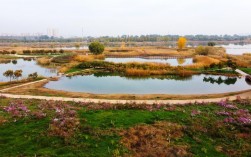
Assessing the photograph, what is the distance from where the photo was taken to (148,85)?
34.6 metres

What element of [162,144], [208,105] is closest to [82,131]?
[162,144]

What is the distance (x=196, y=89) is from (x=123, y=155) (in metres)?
20.7

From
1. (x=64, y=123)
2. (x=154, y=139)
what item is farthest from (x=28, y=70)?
(x=154, y=139)

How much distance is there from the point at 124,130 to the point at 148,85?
1848cm

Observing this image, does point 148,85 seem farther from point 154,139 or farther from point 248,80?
point 154,139

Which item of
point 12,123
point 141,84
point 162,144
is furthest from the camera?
point 141,84

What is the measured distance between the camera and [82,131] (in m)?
16.3

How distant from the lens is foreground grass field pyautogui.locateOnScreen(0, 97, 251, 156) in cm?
1439

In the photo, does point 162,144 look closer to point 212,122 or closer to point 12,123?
point 212,122

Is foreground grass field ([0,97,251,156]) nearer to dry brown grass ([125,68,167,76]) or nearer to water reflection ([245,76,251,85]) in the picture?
water reflection ([245,76,251,85])

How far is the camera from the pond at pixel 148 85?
31.1 meters

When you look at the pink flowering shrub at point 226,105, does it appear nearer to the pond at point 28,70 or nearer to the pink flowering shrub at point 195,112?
the pink flowering shrub at point 195,112

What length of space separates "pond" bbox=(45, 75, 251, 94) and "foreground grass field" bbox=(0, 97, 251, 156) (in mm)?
9869

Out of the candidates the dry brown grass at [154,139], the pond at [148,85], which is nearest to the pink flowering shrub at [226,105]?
the dry brown grass at [154,139]
